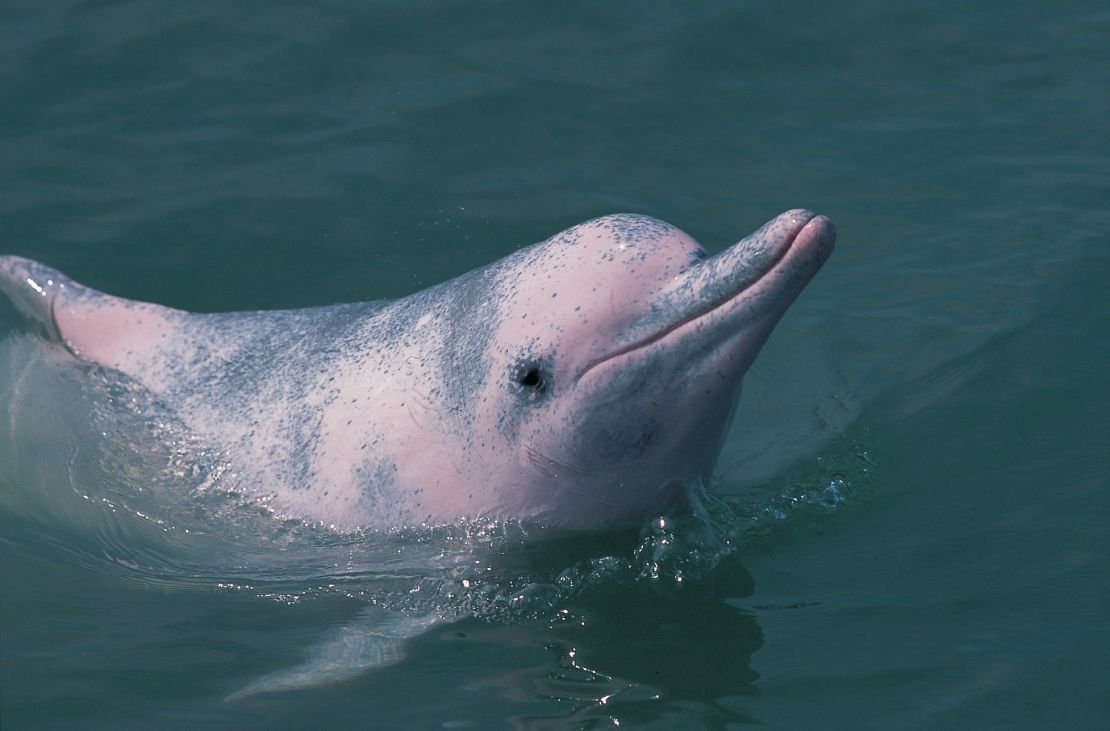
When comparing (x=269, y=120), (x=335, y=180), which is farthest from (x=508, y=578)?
(x=269, y=120)

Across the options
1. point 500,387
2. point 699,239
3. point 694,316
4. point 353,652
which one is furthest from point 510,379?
point 699,239

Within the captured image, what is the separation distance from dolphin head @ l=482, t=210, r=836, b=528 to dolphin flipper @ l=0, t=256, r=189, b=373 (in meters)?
2.62

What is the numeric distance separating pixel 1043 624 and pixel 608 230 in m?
3.04

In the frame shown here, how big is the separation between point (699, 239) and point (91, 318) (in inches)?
201

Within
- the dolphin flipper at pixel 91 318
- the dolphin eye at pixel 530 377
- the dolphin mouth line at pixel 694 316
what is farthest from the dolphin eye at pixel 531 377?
the dolphin flipper at pixel 91 318

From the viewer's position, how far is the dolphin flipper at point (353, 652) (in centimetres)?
713

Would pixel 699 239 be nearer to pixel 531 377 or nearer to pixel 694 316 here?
pixel 531 377

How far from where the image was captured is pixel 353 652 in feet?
24.1

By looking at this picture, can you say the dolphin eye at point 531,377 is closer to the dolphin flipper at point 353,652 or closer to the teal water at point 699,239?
the teal water at point 699,239

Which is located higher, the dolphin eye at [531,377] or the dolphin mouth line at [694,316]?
the dolphin eye at [531,377]

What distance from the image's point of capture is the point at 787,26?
14.8 metres

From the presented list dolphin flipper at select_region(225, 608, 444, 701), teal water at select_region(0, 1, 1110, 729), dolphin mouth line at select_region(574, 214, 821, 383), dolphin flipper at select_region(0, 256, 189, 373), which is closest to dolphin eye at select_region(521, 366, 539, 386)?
dolphin mouth line at select_region(574, 214, 821, 383)

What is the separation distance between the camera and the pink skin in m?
7.01

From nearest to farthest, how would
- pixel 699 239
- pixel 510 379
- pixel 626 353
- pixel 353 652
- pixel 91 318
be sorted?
1. pixel 626 353
2. pixel 353 652
3. pixel 510 379
4. pixel 91 318
5. pixel 699 239
